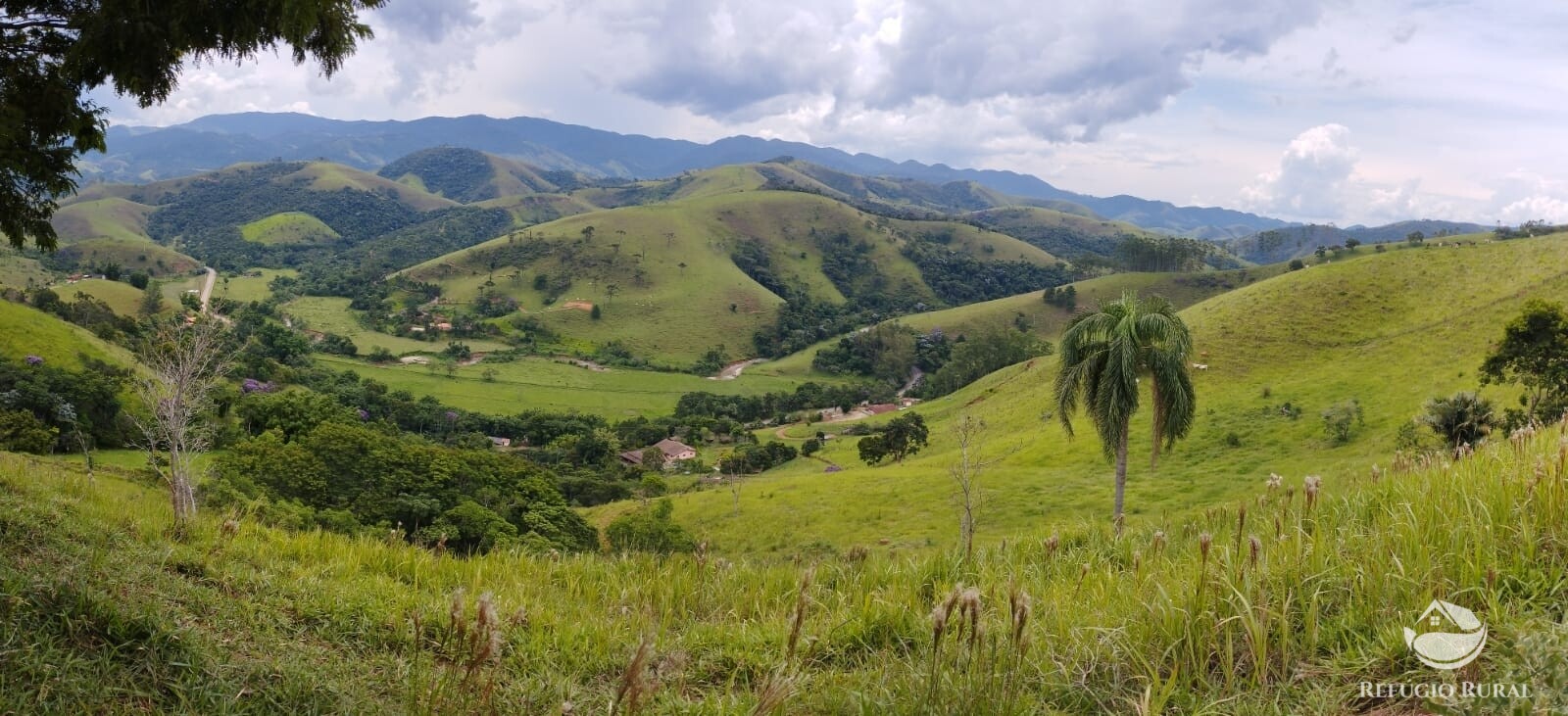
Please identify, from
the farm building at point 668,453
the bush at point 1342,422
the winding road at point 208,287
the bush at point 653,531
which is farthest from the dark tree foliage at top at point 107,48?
the winding road at point 208,287


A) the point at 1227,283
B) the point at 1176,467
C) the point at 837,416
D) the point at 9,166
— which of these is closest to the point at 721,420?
the point at 837,416

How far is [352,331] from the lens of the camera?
12006 cm

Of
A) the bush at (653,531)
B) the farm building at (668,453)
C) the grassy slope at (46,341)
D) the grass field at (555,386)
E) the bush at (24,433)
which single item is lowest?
the farm building at (668,453)

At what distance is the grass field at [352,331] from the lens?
11331 cm

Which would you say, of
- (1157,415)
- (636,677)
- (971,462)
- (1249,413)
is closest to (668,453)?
(971,462)

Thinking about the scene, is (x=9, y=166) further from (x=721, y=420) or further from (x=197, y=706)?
(x=721, y=420)

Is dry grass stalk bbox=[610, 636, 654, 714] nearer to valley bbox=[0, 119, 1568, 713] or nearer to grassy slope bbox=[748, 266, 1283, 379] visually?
valley bbox=[0, 119, 1568, 713]

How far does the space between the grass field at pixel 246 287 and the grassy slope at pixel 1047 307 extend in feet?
320

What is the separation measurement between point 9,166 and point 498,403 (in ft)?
292

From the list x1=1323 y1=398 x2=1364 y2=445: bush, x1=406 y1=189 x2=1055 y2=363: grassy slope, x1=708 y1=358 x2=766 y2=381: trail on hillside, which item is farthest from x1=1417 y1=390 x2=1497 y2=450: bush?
x1=406 y1=189 x2=1055 y2=363: grassy slope

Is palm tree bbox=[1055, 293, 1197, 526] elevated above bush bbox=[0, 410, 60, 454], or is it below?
above

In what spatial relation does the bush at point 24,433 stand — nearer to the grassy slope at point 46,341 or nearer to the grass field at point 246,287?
the grassy slope at point 46,341

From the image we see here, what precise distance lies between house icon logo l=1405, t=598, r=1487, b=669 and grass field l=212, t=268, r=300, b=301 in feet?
504

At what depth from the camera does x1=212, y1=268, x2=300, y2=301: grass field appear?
132500mm
